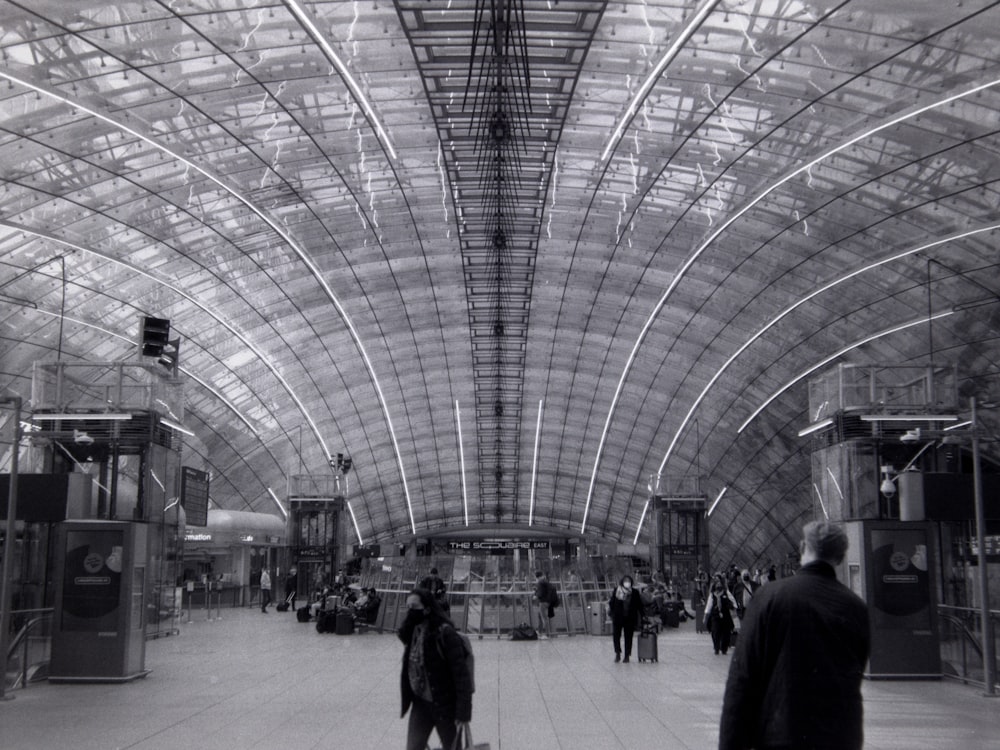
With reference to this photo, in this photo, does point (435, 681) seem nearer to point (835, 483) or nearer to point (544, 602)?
point (835, 483)

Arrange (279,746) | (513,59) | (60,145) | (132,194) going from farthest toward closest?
1. (132,194)
2. (60,145)
3. (513,59)
4. (279,746)

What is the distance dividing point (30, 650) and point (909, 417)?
52.3 ft

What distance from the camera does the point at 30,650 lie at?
1811cm

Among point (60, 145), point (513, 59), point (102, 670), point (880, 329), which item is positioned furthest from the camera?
point (880, 329)

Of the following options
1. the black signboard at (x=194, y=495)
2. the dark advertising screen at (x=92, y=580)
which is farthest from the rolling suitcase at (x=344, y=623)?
the dark advertising screen at (x=92, y=580)

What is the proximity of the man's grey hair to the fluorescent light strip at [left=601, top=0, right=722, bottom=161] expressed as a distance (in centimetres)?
2542

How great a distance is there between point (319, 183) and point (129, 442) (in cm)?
2325

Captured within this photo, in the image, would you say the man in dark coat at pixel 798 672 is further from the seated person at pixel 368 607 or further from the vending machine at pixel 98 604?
the seated person at pixel 368 607

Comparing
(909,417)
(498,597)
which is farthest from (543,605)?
(909,417)

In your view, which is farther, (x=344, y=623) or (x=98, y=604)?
(x=344, y=623)

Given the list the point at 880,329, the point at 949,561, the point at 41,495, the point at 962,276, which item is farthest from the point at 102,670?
the point at 880,329

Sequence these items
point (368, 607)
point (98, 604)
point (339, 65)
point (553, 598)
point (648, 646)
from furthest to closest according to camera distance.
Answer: point (368, 607) → point (339, 65) → point (553, 598) → point (648, 646) → point (98, 604)

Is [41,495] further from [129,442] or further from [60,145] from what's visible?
Answer: [60,145]

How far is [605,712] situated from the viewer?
14836 millimetres
